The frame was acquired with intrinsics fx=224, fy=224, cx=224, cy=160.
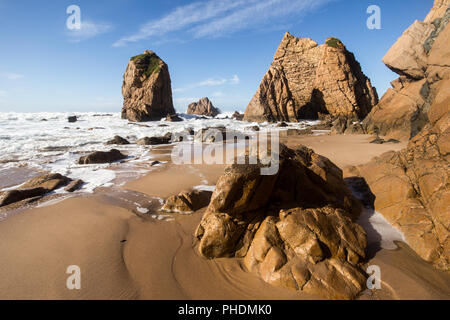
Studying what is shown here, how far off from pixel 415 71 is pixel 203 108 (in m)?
46.3

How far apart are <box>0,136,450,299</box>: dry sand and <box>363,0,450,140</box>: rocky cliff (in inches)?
443

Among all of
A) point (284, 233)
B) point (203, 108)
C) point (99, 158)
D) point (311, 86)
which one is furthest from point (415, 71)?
point (203, 108)

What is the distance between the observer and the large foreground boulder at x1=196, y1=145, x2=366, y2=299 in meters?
2.58

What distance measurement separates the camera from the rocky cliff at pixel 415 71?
10.8m

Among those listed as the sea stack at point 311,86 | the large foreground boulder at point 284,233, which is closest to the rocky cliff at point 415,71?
the large foreground boulder at point 284,233

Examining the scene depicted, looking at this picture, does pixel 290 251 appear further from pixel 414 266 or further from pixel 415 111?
pixel 415 111

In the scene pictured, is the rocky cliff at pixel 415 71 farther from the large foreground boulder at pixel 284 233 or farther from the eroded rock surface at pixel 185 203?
the eroded rock surface at pixel 185 203

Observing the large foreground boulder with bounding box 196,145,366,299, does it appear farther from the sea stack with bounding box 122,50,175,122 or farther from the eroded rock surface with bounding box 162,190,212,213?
the sea stack with bounding box 122,50,175,122

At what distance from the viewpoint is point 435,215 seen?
3.29m

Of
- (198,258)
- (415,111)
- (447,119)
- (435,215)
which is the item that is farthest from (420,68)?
(198,258)

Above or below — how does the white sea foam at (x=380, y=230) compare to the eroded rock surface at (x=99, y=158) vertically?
below

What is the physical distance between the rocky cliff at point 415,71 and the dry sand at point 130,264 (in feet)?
36.9

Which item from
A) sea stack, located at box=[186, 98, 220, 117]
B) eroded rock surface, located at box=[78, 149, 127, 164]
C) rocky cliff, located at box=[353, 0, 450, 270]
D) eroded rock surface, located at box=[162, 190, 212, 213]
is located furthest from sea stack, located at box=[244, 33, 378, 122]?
eroded rock surface, located at box=[162, 190, 212, 213]

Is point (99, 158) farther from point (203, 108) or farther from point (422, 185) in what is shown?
point (203, 108)
